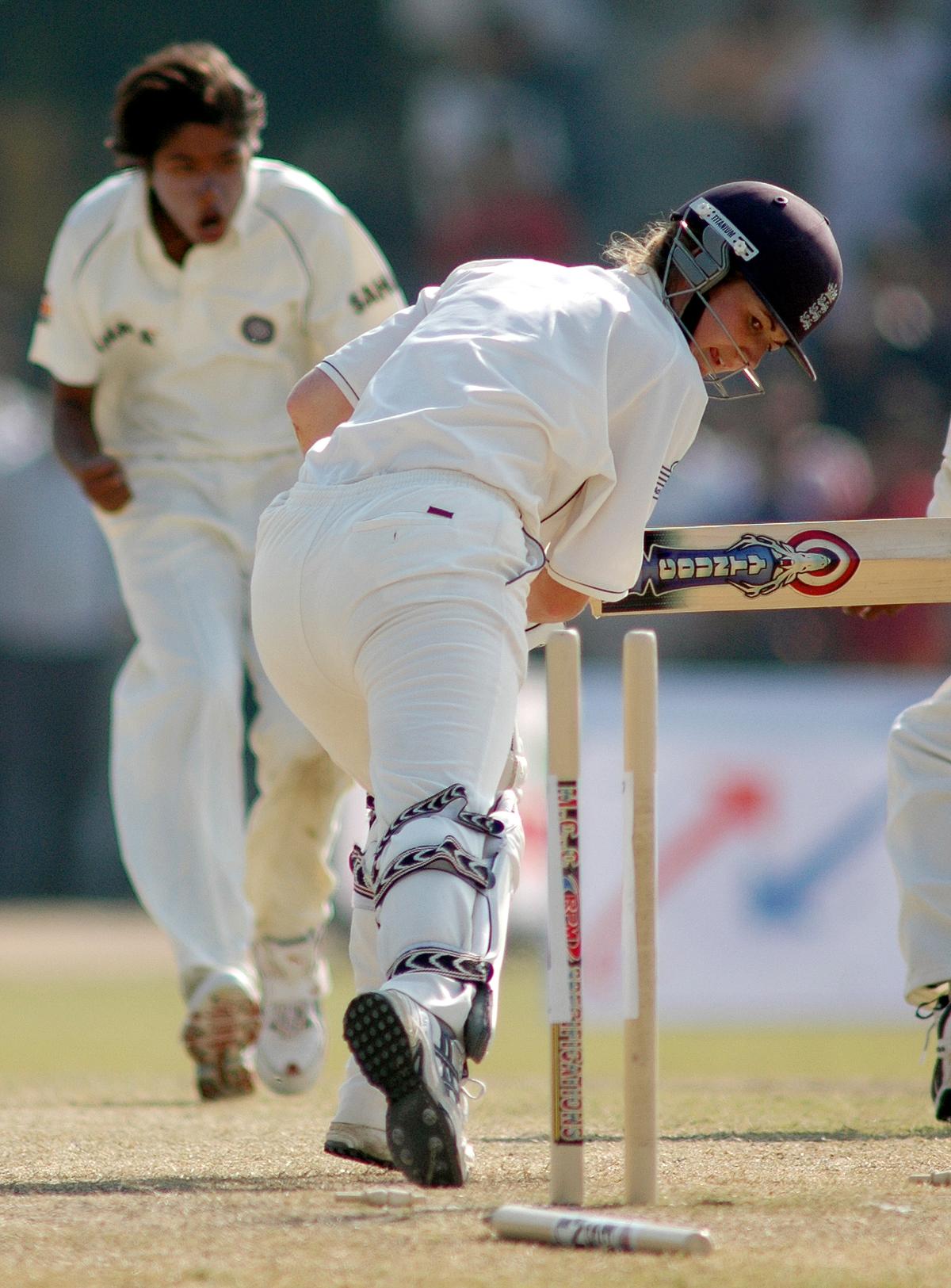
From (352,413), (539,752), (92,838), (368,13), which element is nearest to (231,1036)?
(352,413)

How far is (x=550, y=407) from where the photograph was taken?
10.9 ft

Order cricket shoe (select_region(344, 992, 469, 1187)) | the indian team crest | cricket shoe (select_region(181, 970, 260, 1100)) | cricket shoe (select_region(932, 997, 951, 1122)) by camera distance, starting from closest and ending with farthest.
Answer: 1. cricket shoe (select_region(344, 992, 469, 1187))
2. the indian team crest
3. cricket shoe (select_region(932, 997, 951, 1122))
4. cricket shoe (select_region(181, 970, 260, 1100))

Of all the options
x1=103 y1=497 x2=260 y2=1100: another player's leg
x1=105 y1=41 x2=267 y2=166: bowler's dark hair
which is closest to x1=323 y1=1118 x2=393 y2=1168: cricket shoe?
x1=103 y1=497 x2=260 y2=1100: another player's leg

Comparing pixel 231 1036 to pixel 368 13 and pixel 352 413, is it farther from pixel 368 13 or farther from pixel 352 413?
pixel 368 13

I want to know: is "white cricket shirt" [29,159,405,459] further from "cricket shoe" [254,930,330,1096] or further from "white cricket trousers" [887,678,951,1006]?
"white cricket trousers" [887,678,951,1006]

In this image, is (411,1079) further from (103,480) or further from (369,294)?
(369,294)

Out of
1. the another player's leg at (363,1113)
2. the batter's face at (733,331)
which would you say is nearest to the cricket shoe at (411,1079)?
the another player's leg at (363,1113)

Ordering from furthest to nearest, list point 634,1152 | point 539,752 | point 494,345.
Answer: point 539,752 < point 494,345 < point 634,1152

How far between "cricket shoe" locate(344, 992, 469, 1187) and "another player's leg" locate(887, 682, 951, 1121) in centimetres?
169

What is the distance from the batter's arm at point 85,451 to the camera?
534cm

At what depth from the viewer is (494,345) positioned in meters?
3.37

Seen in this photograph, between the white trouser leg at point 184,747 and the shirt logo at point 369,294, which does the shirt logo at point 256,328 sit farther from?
the white trouser leg at point 184,747

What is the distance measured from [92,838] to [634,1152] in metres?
8.92

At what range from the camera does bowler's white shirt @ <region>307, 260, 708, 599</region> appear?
10.8 ft
